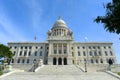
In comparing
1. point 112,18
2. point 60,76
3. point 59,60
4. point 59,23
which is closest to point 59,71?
point 60,76

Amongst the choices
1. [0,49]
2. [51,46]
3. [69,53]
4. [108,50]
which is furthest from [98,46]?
[0,49]

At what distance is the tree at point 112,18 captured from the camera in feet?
45.8

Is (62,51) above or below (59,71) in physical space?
above

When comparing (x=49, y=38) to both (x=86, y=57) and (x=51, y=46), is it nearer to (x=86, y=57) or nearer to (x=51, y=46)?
(x=51, y=46)

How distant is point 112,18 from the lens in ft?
46.6

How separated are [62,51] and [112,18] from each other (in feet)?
175

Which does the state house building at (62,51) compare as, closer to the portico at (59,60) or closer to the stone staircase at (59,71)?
the portico at (59,60)

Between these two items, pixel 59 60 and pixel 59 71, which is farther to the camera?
pixel 59 60

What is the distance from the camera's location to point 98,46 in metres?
75.4

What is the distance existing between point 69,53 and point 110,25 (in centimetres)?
5251

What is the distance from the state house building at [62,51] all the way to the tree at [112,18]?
51.3 m

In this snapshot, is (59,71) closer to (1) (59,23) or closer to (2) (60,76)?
(2) (60,76)

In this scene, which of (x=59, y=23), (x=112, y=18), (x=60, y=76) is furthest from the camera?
(x=59, y=23)

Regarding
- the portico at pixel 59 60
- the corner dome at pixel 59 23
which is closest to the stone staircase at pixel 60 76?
the portico at pixel 59 60
